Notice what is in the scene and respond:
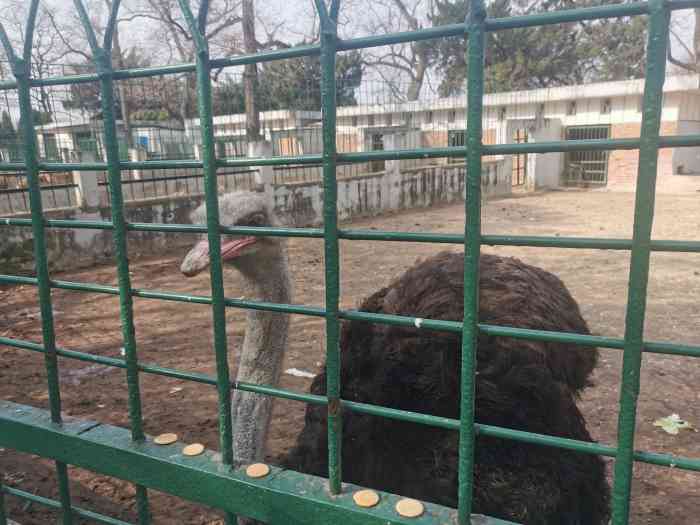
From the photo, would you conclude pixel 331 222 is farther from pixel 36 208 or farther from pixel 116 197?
pixel 36 208

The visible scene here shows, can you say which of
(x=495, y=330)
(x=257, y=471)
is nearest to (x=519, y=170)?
(x=257, y=471)

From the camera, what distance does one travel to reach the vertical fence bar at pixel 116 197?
46.8 inches

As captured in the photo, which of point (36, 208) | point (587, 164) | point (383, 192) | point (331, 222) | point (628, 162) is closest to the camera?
point (331, 222)

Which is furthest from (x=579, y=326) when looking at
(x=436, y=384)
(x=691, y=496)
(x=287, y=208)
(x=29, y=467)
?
(x=287, y=208)

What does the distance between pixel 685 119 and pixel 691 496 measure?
16440 millimetres

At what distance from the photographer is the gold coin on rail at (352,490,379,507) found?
3.53 ft

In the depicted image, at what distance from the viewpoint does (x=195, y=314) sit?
5.15m

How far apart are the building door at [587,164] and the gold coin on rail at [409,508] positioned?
18.1m

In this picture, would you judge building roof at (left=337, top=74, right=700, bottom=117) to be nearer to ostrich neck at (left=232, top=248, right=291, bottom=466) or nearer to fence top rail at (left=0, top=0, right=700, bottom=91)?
ostrich neck at (left=232, top=248, right=291, bottom=466)

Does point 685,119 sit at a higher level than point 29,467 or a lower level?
higher

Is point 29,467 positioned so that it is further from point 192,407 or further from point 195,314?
point 195,314

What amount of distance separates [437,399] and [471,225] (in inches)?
36.5

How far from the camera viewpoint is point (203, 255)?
205 cm

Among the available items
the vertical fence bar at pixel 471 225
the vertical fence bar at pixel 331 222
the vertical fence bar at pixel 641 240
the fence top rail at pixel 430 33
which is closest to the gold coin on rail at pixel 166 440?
the vertical fence bar at pixel 331 222
